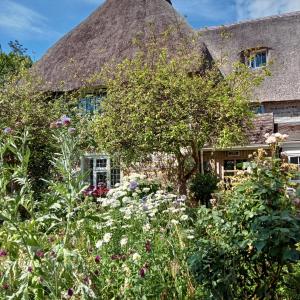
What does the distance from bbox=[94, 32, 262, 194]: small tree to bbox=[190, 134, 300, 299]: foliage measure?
5.77 meters

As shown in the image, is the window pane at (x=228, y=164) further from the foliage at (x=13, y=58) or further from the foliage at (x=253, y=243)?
the foliage at (x=13, y=58)

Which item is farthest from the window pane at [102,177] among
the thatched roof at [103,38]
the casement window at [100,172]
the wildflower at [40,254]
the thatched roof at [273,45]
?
the wildflower at [40,254]

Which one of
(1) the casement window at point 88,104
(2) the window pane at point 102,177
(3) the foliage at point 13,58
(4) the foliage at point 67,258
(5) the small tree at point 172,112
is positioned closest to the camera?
(4) the foliage at point 67,258

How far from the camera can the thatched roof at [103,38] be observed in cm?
1523

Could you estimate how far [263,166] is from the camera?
10.1 feet

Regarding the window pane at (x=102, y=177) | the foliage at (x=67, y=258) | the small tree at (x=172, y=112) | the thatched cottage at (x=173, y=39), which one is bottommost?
the window pane at (x=102, y=177)

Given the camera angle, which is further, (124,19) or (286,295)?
(124,19)

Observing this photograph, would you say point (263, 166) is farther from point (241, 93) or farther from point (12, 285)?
point (241, 93)

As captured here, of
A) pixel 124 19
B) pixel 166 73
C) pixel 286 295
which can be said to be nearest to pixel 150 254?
pixel 286 295

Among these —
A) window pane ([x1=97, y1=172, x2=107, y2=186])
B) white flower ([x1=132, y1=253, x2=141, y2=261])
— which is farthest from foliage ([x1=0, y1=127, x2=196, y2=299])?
window pane ([x1=97, y1=172, x2=107, y2=186])

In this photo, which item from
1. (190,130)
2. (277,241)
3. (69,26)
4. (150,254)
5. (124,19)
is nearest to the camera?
(277,241)

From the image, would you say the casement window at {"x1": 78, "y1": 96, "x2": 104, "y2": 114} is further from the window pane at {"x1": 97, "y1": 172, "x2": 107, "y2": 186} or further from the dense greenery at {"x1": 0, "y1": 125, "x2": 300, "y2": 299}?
the dense greenery at {"x1": 0, "y1": 125, "x2": 300, "y2": 299}

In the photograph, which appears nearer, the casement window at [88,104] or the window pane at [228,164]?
the window pane at [228,164]

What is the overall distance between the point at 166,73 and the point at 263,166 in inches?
254
